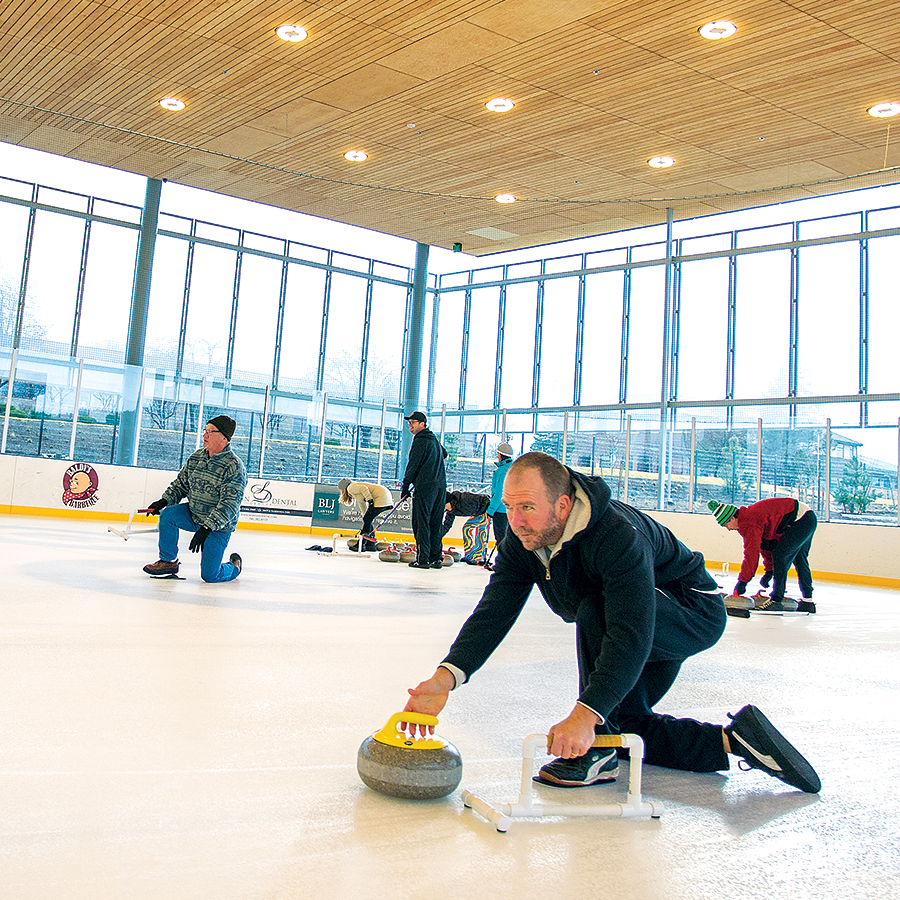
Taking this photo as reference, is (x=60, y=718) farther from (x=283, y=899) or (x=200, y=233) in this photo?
(x=200, y=233)

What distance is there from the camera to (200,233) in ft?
A: 59.1

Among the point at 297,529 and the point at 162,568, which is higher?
the point at 297,529

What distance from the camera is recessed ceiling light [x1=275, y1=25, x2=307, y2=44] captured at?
31.1 feet

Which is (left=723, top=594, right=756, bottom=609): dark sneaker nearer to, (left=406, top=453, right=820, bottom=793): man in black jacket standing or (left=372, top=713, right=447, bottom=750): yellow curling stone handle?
(left=406, top=453, right=820, bottom=793): man in black jacket standing

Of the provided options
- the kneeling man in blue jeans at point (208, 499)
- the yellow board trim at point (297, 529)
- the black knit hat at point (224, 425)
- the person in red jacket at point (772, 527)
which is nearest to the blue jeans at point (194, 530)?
the kneeling man in blue jeans at point (208, 499)

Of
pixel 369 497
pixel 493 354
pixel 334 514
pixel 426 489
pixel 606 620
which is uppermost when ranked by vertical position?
pixel 493 354

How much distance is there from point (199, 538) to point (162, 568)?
570mm

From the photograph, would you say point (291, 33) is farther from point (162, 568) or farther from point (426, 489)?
point (162, 568)

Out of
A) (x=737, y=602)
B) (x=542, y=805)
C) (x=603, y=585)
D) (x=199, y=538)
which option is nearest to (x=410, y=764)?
(x=542, y=805)

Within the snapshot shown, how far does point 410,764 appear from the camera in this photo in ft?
6.72

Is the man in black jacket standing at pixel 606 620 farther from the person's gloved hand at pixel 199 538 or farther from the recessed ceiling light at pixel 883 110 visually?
the recessed ceiling light at pixel 883 110

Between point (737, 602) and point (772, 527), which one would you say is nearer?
point (772, 527)

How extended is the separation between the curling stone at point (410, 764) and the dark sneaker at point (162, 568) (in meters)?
4.83

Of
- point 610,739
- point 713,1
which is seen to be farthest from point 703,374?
point 610,739
